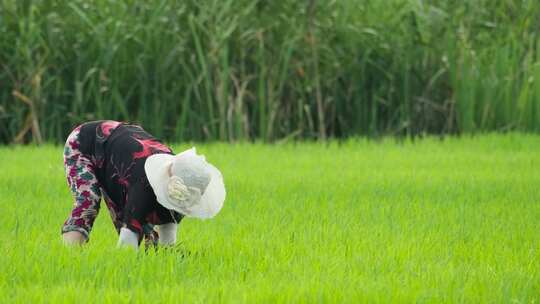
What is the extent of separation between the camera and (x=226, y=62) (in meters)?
10.1

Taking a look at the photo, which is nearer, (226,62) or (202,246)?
(202,246)

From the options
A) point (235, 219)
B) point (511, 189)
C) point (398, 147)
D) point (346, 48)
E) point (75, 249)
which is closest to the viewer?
point (75, 249)

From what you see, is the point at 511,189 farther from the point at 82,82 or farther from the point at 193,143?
the point at 82,82

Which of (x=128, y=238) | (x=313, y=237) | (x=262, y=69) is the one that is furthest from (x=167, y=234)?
(x=262, y=69)

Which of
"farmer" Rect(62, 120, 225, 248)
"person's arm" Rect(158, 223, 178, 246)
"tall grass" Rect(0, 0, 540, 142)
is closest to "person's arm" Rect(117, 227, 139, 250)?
"farmer" Rect(62, 120, 225, 248)

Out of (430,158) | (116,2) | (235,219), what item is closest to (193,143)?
(116,2)

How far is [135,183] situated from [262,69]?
236 inches

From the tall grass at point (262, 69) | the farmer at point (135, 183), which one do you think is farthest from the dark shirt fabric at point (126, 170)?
the tall grass at point (262, 69)

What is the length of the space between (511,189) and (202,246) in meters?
3.01

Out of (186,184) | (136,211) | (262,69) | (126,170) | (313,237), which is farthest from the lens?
(262,69)

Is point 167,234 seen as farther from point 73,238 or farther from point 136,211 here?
point 73,238

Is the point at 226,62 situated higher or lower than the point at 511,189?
higher

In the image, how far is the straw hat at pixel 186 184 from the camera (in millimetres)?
4125

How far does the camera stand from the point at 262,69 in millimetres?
10297
